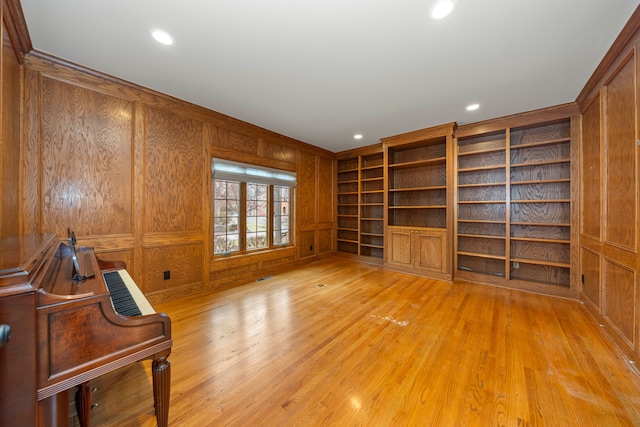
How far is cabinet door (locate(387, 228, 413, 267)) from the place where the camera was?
4.39 metres

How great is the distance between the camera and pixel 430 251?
13.5ft

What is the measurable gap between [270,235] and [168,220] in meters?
1.77

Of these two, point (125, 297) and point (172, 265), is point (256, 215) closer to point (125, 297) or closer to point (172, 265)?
point (172, 265)

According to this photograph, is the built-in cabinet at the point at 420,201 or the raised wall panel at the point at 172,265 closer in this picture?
the raised wall panel at the point at 172,265

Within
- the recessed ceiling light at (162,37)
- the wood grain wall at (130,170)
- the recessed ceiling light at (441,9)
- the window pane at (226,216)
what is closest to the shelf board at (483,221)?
the recessed ceiling light at (441,9)

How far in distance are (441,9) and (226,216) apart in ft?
11.5

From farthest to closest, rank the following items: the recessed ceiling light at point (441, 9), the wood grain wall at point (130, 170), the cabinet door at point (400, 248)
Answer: the cabinet door at point (400, 248) → the wood grain wall at point (130, 170) → the recessed ceiling light at point (441, 9)

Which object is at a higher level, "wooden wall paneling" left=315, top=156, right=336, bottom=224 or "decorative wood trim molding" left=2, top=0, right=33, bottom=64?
"decorative wood trim molding" left=2, top=0, right=33, bottom=64

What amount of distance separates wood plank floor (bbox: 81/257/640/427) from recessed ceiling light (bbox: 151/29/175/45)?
259cm

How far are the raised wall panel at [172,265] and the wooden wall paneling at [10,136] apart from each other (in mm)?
1131

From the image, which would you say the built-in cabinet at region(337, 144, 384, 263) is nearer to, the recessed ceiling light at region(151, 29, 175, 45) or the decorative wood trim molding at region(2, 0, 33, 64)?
the recessed ceiling light at region(151, 29, 175, 45)

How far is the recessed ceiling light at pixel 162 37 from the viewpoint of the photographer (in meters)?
1.88

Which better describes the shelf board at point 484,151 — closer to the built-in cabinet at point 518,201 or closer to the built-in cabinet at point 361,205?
the built-in cabinet at point 518,201

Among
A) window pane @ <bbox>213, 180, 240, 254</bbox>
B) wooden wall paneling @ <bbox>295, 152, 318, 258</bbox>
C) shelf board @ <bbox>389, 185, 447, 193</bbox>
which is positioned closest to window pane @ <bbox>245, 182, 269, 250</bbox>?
window pane @ <bbox>213, 180, 240, 254</bbox>
